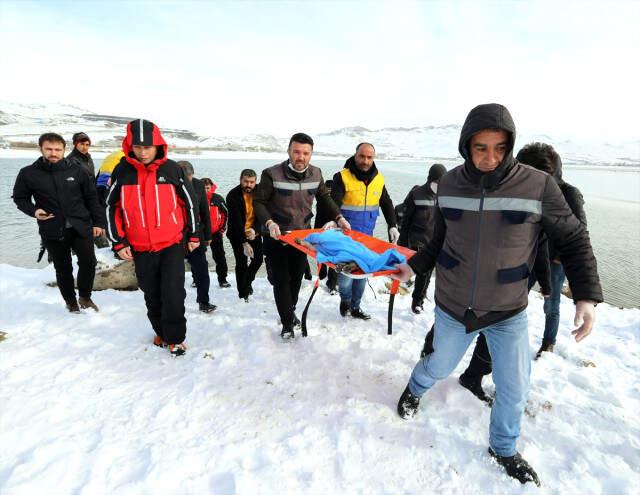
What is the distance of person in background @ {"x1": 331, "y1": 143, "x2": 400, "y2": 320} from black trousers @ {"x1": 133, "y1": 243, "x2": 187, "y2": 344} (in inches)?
76.8

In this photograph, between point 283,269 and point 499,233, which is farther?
point 283,269

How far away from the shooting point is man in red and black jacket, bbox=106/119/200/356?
3055 millimetres

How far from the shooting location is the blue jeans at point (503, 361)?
212 centimetres

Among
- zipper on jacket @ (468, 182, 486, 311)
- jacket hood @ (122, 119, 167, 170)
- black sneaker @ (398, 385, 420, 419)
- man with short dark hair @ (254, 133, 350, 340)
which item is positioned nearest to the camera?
zipper on jacket @ (468, 182, 486, 311)

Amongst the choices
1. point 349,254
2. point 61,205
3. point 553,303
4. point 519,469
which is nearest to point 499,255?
point 519,469

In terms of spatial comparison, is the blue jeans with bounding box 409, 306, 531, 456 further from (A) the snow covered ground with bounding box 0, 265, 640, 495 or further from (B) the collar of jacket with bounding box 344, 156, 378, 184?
(B) the collar of jacket with bounding box 344, 156, 378, 184

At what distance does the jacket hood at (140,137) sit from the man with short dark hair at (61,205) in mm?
1489

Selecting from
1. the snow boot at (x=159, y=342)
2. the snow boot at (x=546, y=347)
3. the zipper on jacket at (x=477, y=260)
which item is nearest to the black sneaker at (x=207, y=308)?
the snow boot at (x=159, y=342)

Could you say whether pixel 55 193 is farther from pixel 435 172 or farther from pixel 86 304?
pixel 435 172

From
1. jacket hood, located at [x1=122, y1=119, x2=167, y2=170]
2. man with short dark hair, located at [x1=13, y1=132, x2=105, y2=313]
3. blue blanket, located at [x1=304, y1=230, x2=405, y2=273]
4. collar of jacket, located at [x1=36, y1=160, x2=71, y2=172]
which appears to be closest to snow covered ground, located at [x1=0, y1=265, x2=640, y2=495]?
man with short dark hair, located at [x1=13, y1=132, x2=105, y2=313]

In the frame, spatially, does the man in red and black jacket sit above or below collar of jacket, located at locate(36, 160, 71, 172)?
below

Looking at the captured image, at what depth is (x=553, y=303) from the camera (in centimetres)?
368

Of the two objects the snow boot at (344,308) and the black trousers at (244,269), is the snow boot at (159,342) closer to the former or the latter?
the black trousers at (244,269)

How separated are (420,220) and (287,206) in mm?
2111
